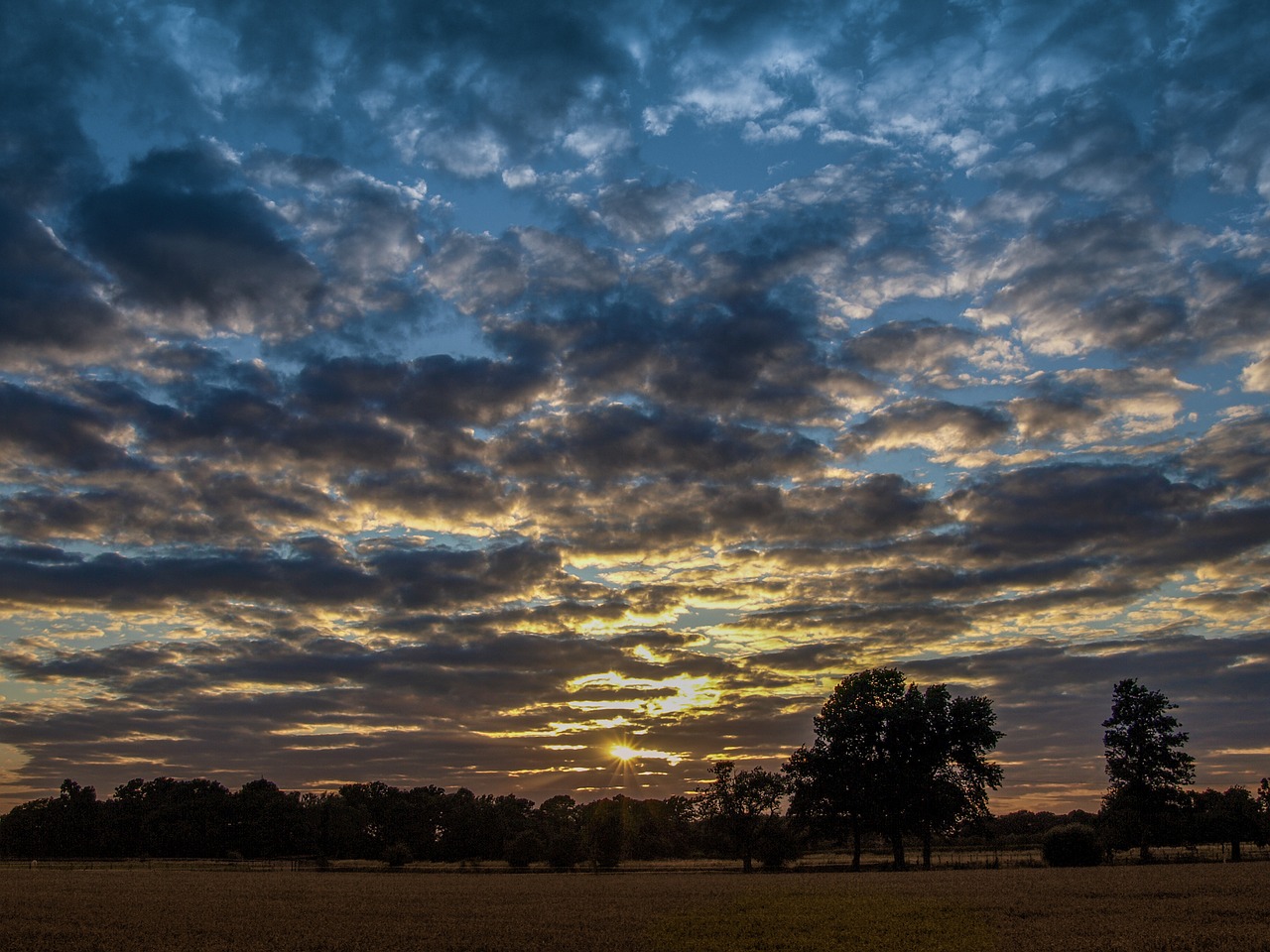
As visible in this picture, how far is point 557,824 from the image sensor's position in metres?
138

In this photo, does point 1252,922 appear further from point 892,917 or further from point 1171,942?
point 892,917

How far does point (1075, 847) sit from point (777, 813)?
3621 centimetres

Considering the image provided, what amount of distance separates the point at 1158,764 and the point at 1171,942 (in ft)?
258

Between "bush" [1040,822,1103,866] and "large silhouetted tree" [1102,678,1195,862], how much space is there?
17.3 meters

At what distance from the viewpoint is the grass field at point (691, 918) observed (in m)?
26.1

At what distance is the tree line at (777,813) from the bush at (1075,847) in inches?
8.5

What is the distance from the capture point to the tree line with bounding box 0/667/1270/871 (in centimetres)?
8431

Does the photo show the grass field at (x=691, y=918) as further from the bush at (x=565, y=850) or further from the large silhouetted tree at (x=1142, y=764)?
the bush at (x=565, y=850)

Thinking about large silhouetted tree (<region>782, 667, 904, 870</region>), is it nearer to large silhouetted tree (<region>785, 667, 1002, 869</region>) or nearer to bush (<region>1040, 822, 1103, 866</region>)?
large silhouetted tree (<region>785, 667, 1002, 869</region>)

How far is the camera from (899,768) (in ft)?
277

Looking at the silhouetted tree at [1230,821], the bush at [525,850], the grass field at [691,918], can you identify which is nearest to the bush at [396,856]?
the bush at [525,850]

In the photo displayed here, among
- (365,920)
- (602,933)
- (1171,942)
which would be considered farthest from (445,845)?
(1171,942)

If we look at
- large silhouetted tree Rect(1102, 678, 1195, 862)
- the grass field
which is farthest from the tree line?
the grass field

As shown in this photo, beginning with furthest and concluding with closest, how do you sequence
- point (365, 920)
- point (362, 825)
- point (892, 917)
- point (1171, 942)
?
point (362, 825) → point (365, 920) → point (892, 917) → point (1171, 942)
